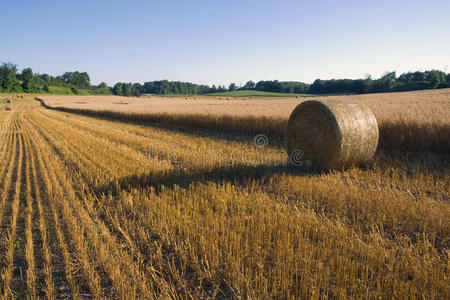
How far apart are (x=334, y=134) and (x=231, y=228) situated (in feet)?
12.0

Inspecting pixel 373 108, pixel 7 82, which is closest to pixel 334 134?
pixel 373 108

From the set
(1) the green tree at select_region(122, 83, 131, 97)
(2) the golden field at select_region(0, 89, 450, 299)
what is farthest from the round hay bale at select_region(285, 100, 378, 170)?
(1) the green tree at select_region(122, 83, 131, 97)

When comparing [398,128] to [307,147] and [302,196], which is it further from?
[302,196]

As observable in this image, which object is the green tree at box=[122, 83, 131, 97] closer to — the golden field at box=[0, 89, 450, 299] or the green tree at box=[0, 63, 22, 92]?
the green tree at box=[0, 63, 22, 92]

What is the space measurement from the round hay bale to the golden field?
0.41 m

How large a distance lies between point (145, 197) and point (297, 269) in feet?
9.85

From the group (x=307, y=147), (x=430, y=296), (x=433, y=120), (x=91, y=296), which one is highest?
(x=433, y=120)

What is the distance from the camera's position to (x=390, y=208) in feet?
14.1

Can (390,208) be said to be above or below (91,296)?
above

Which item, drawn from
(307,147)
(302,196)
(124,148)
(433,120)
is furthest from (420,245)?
(124,148)

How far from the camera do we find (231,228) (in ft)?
12.5

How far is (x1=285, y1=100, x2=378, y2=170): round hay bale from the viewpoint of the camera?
20.5 feet

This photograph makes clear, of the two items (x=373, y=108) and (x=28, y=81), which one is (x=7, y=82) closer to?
(x=28, y=81)

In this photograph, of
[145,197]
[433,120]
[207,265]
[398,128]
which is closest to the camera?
[207,265]
